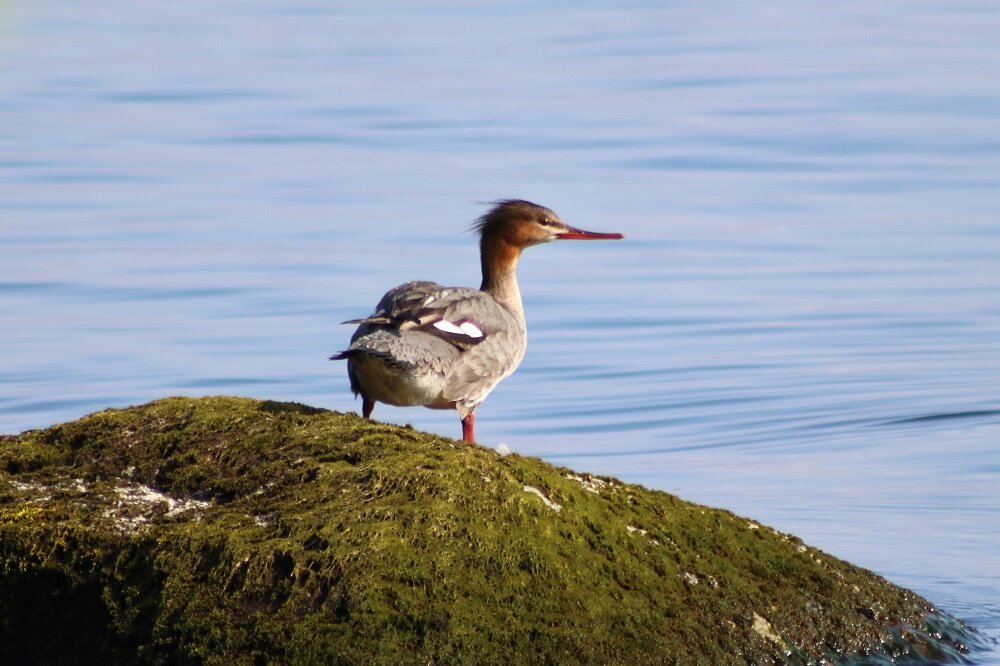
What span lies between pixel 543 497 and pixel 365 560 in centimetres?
80

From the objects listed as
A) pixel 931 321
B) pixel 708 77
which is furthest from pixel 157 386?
pixel 708 77

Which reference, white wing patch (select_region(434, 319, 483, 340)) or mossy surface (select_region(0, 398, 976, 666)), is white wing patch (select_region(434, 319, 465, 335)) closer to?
white wing patch (select_region(434, 319, 483, 340))

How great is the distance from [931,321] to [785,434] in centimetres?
313

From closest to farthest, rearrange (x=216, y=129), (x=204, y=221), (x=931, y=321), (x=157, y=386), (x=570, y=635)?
(x=570, y=635) → (x=157, y=386) → (x=931, y=321) → (x=204, y=221) → (x=216, y=129)

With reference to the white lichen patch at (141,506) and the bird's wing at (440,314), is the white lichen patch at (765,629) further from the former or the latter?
the bird's wing at (440,314)

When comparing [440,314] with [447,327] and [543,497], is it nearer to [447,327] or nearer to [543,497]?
[447,327]

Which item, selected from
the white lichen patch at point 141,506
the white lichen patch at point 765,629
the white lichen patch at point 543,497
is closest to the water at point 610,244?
the white lichen patch at point 765,629

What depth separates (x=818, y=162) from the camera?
1958 centimetres

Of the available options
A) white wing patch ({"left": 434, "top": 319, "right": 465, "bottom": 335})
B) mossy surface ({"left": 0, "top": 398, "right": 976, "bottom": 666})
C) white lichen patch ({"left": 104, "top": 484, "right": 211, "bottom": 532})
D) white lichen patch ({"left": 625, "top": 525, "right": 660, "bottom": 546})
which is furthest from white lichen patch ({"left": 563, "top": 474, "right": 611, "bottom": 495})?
white wing patch ({"left": 434, "top": 319, "right": 465, "bottom": 335})

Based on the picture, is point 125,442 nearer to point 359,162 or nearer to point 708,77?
point 359,162

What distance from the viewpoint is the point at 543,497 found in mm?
5605

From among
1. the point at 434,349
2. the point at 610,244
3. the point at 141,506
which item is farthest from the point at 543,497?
the point at 610,244

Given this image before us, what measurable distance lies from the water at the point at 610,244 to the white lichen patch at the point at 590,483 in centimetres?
183

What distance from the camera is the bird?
6855 mm
